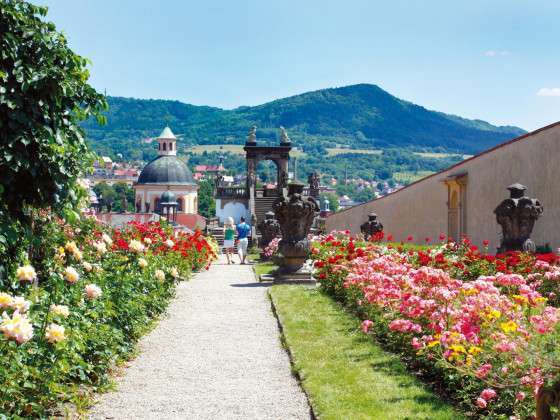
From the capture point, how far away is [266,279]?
54.7ft

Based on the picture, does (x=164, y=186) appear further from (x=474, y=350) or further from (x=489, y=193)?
(x=474, y=350)

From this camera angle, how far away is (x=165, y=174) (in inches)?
3819

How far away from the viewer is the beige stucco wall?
16.3 m

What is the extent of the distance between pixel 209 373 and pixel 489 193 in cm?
1500

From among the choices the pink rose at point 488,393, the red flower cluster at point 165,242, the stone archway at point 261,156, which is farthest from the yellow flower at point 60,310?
the stone archway at point 261,156

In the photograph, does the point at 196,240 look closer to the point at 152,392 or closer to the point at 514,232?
the point at 514,232

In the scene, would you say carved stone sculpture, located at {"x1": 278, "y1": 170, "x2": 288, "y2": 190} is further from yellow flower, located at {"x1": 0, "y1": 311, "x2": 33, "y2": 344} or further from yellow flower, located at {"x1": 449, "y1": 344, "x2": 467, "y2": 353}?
yellow flower, located at {"x1": 0, "y1": 311, "x2": 33, "y2": 344}

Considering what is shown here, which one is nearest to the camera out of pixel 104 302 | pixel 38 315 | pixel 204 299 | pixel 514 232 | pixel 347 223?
pixel 38 315

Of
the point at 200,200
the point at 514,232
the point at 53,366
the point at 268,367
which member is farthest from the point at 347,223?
the point at 200,200

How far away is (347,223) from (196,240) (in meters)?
23.5

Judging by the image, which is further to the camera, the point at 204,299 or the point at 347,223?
the point at 347,223

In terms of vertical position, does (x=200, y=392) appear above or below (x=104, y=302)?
below

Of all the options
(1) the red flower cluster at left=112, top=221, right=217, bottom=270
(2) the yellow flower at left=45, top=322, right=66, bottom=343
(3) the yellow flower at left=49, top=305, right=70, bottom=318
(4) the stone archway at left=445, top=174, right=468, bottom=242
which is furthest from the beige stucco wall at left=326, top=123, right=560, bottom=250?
(2) the yellow flower at left=45, top=322, right=66, bottom=343

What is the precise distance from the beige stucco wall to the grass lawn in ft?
25.5
